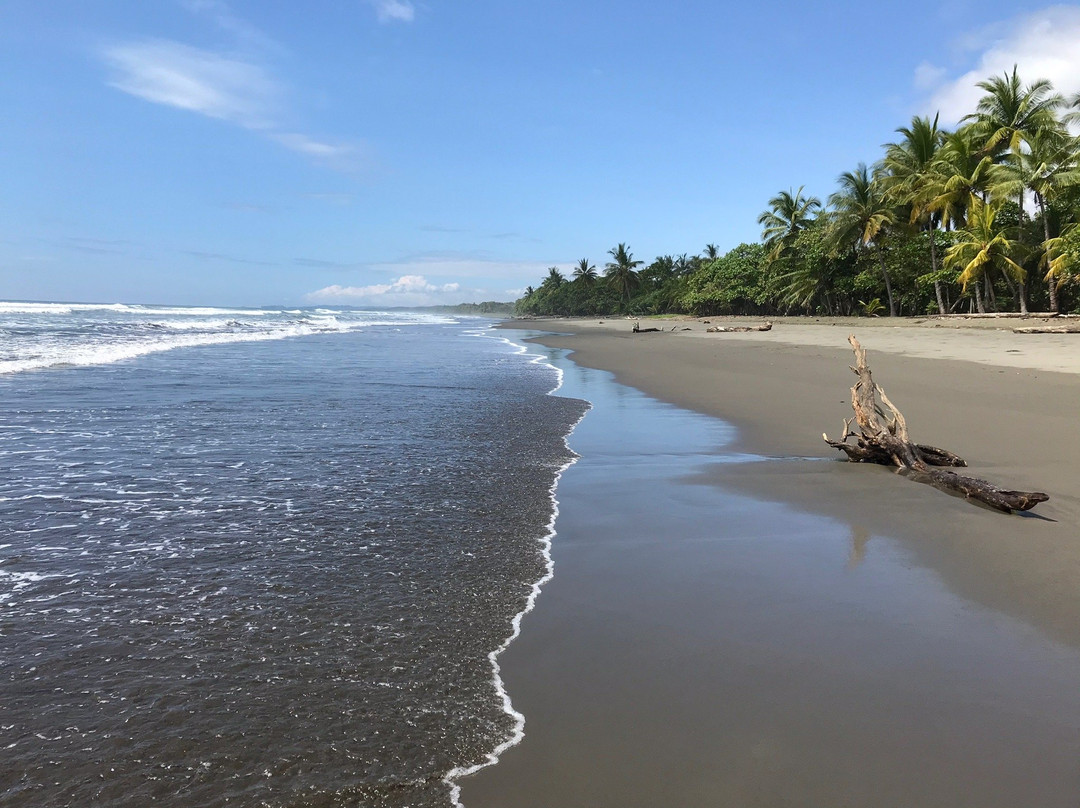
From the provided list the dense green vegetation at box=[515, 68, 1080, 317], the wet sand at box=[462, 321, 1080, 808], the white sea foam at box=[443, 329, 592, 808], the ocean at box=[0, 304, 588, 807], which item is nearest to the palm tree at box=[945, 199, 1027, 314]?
the dense green vegetation at box=[515, 68, 1080, 317]

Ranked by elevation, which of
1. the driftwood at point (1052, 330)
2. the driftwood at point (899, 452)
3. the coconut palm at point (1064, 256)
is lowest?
the driftwood at point (899, 452)

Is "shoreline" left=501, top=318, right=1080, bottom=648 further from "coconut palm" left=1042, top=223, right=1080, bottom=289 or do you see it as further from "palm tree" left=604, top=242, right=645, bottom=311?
"palm tree" left=604, top=242, right=645, bottom=311

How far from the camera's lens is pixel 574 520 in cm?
560

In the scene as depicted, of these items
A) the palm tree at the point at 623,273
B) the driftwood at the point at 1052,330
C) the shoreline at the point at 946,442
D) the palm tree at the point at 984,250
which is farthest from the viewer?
the palm tree at the point at 623,273

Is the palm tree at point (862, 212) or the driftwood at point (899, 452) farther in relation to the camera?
the palm tree at point (862, 212)

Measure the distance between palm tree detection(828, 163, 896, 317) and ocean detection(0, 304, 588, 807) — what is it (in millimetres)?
36990

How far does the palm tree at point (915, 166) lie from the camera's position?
1420 inches

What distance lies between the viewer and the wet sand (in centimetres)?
251

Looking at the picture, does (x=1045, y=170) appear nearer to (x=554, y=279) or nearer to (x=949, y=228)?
(x=949, y=228)

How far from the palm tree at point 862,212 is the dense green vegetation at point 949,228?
0.07 metres

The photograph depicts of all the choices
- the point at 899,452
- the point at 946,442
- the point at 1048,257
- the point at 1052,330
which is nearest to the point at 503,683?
the point at 899,452

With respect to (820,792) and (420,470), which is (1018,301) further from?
(820,792)

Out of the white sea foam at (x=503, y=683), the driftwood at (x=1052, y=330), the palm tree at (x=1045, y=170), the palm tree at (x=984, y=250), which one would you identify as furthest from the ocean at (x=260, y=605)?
the palm tree at (x=1045, y=170)

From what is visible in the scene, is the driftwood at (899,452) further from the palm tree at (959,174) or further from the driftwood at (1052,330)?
the palm tree at (959,174)
